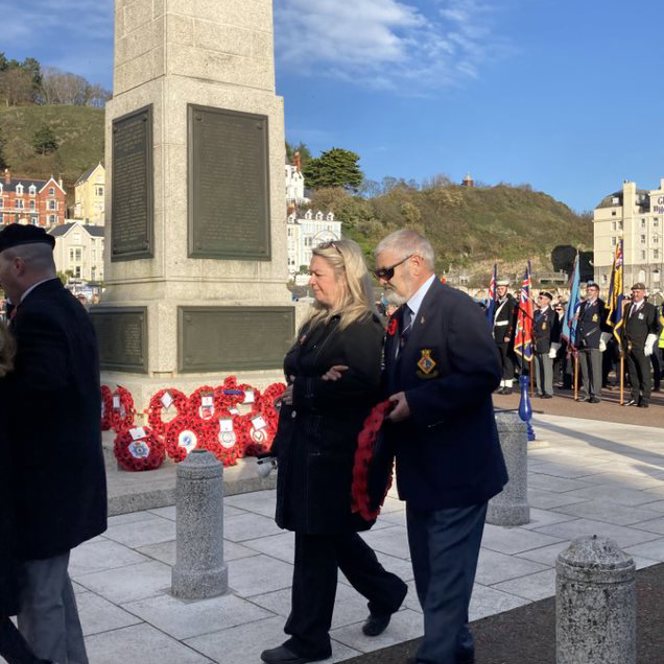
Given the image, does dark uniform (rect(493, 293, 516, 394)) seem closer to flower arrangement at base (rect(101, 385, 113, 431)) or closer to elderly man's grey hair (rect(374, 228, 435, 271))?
flower arrangement at base (rect(101, 385, 113, 431))

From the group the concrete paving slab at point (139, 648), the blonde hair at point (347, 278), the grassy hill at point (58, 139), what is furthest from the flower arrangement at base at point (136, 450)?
the grassy hill at point (58, 139)

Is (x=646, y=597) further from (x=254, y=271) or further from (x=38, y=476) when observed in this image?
(x=254, y=271)

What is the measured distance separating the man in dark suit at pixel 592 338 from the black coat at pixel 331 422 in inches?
520

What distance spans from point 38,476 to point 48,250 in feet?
2.98

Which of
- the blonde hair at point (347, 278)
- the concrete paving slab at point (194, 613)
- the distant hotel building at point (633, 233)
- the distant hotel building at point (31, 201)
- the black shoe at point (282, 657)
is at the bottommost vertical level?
the concrete paving slab at point (194, 613)

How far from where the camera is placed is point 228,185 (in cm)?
952

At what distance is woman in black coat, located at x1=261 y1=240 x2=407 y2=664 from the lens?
13.1 ft

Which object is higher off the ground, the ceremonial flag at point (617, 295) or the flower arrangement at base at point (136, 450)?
the ceremonial flag at point (617, 295)

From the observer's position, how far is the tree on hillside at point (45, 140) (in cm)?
15400

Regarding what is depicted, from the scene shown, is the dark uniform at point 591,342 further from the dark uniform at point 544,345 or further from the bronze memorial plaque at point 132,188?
the bronze memorial plaque at point 132,188

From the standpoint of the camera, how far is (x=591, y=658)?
304 centimetres

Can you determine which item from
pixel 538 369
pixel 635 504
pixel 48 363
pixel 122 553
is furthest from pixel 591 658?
pixel 538 369

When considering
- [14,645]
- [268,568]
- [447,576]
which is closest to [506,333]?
[268,568]

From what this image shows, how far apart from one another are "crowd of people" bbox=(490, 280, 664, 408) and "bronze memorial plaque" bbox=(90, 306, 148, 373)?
7119 mm
